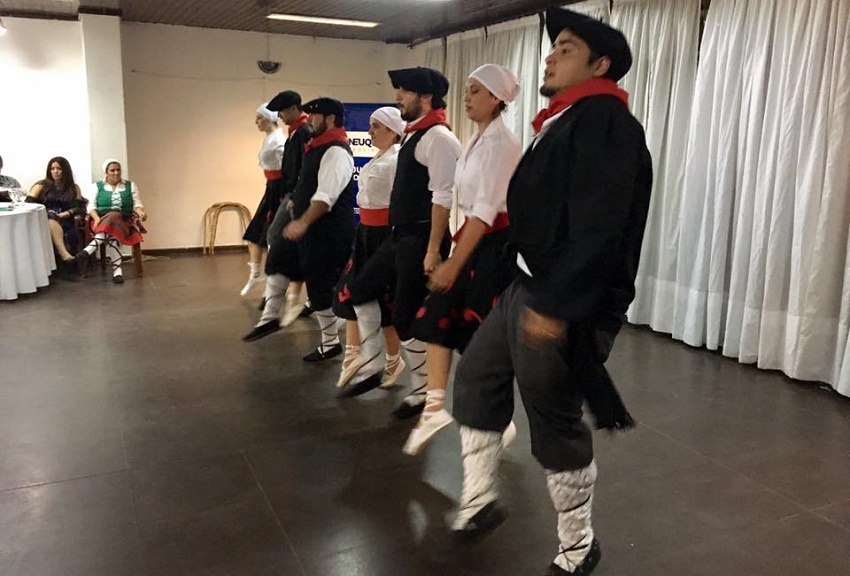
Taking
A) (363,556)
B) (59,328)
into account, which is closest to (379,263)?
(363,556)

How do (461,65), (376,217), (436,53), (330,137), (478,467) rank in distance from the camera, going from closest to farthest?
(478,467) → (376,217) → (330,137) → (461,65) → (436,53)

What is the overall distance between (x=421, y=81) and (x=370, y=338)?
1305 mm

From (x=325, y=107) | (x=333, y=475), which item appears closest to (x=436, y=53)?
(x=325, y=107)

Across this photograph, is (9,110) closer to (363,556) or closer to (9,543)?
(9,543)

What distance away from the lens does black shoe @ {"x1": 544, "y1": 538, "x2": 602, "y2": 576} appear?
6.69ft

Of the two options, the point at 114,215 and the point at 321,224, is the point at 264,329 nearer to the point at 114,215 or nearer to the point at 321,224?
the point at 321,224

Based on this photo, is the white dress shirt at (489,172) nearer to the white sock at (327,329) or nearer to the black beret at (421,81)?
the black beret at (421,81)

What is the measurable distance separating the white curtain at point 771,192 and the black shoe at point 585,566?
2.38 meters

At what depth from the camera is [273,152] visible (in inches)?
209

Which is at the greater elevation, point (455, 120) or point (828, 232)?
point (455, 120)

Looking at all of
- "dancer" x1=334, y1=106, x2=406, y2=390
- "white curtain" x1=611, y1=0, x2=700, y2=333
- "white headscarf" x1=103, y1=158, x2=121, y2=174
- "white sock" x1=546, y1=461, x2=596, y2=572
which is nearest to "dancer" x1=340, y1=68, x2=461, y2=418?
"dancer" x1=334, y1=106, x2=406, y2=390

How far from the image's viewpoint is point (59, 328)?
4934 millimetres

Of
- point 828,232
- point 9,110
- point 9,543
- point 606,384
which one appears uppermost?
point 9,110

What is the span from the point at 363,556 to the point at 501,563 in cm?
43
